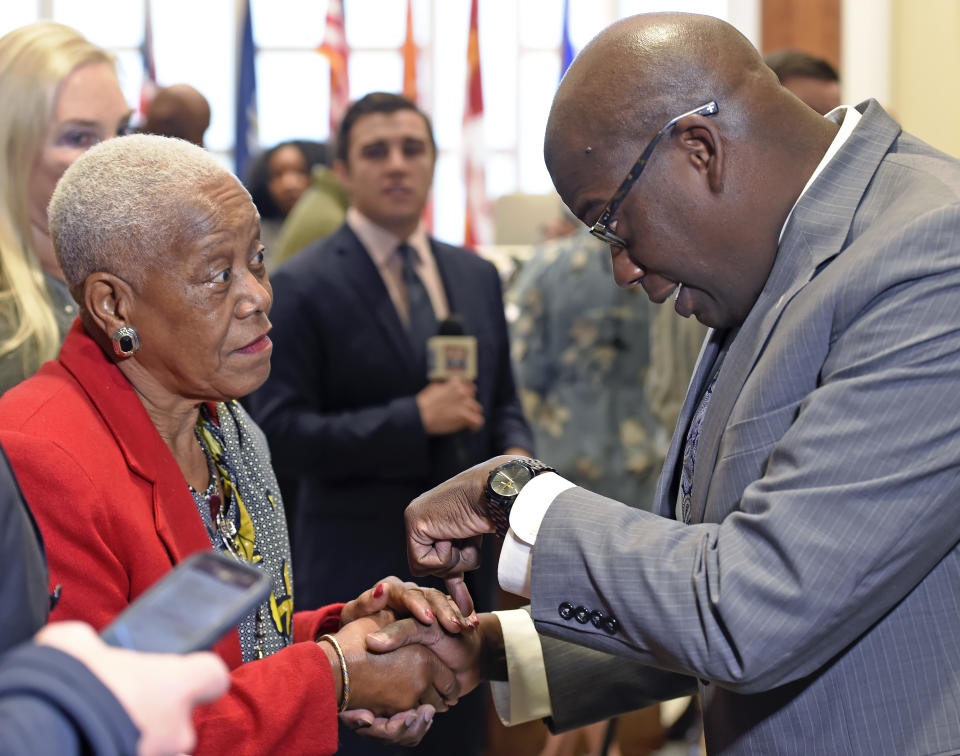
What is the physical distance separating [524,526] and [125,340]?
684 millimetres

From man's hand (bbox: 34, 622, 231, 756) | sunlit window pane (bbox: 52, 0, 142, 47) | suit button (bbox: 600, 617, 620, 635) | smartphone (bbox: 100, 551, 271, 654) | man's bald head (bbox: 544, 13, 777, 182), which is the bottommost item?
suit button (bbox: 600, 617, 620, 635)

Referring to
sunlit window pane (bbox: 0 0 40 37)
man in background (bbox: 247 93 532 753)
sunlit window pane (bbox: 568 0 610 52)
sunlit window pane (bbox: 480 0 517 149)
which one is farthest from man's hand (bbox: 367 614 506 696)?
sunlit window pane (bbox: 0 0 40 37)

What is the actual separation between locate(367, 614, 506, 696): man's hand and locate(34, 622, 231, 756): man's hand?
1054mm

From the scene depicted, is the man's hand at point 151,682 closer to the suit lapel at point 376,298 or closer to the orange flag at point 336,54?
the suit lapel at point 376,298

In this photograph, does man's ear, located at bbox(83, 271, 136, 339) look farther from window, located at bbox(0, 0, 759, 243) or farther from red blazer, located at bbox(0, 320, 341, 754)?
window, located at bbox(0, 0, 759, 243)

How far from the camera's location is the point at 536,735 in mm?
3908

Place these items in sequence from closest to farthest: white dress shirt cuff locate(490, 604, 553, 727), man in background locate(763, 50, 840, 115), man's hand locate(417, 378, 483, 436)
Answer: white dress shirt cuff locate(490, 604, 553, 727), man's hand locate(417, 378, 483, 436), man in background locate(763, 50, 840, 115)

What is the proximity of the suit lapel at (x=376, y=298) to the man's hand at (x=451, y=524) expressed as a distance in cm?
130

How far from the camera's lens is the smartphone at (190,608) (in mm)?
850

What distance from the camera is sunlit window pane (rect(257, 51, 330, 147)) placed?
36.5 feet

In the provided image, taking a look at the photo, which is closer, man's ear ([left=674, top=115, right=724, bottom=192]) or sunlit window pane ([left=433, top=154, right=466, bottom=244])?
man's ear ([left=674, top=115, right=724, bottom=192])

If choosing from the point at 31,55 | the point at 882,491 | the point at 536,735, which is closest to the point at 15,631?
the point at 882,491

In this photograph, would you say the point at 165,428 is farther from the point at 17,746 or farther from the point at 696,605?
the point at 17,746

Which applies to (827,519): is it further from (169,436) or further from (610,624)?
(169,436)
